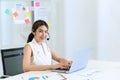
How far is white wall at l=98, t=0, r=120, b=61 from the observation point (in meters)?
4.12

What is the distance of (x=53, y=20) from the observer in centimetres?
438

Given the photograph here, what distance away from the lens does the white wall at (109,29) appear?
13.5 feet

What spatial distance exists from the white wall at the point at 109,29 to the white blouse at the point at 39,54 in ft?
5.39

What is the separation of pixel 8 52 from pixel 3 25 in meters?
1.35

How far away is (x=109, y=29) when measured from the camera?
13.6 feet

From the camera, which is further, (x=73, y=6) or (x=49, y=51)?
(x=73, y=6)

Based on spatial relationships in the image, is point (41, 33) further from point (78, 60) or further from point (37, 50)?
point (78, 60)

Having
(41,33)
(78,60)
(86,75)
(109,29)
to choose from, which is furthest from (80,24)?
(86,75)

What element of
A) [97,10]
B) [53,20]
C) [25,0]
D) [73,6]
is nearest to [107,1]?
[97,10]

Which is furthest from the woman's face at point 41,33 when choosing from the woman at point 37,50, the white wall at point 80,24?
the white wall at point 80,24

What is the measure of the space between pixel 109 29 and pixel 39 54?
6.06ft

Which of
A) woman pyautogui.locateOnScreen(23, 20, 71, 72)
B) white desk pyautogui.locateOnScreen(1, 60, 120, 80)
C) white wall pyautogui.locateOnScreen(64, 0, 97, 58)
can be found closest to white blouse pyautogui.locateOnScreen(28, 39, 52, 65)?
woman pyautogui.locateOnScreen(23, 20, 71, 72)

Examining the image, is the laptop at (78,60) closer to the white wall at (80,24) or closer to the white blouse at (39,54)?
the white blouse at (39,54)

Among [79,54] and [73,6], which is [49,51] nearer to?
[79,54]
